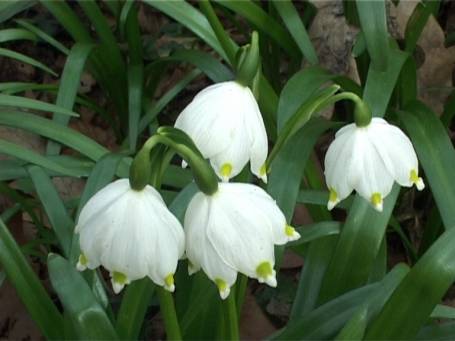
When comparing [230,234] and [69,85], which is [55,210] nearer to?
[69,85]

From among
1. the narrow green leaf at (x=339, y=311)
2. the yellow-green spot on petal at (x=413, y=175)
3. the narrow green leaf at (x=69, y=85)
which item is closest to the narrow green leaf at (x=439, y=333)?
the narrow green leaf at (x=339, y=311)

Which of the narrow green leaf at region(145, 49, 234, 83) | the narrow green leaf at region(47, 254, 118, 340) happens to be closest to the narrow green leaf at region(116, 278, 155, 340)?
the narrow green leaf at region(47, 254, 118, 340)

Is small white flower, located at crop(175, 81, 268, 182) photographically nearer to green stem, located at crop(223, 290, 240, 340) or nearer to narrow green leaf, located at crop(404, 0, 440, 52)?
green stem, located at crop(223, 290, 240, 340)

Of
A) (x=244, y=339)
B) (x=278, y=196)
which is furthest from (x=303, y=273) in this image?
(x=244, y=339)

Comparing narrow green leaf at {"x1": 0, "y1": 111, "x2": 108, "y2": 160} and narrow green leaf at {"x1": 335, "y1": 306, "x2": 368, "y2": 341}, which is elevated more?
narrow green leaf at {"x1": 0, "y1": 111, "x2": 108, "y2": 160}

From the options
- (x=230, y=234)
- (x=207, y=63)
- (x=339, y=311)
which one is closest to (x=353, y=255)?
(x=339, y=311)

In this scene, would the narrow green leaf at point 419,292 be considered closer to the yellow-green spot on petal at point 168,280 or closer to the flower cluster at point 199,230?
the flower cluster at point 199,230

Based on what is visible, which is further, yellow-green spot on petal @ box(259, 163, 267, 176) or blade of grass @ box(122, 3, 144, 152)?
blade of grass @ box(122, 3, 144, 152)
